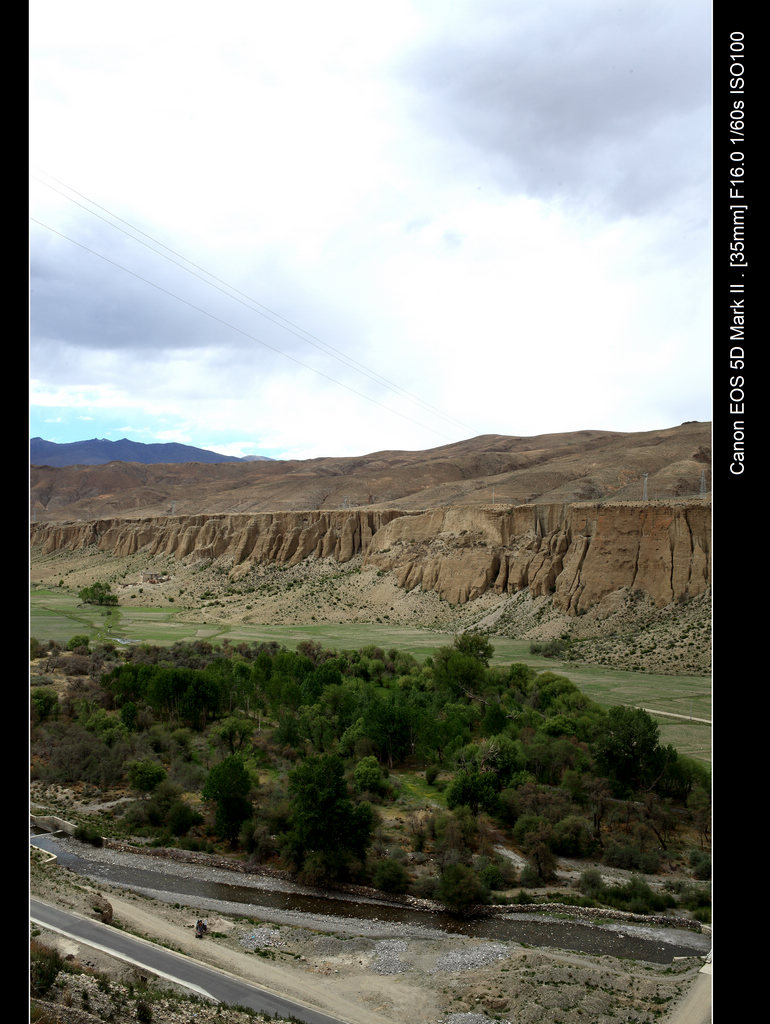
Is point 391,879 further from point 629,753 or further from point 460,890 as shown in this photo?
point 629,753

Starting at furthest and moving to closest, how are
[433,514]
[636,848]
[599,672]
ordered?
[433,514] → [599,672] → [636,848]

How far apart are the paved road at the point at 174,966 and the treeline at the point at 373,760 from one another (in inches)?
239

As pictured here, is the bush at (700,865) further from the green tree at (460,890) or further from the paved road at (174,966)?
the paved road at (174,966)

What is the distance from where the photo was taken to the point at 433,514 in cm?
7175

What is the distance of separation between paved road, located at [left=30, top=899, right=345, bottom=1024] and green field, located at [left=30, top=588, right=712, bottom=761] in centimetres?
1063

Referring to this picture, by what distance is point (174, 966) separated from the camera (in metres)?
13.3

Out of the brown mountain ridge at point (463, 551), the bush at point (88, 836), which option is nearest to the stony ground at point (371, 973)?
the bush at point (88, 836)

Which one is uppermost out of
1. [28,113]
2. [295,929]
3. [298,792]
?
[28,113]

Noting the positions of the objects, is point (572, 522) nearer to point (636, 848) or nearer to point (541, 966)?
point (636, 848)

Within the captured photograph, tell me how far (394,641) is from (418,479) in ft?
237
